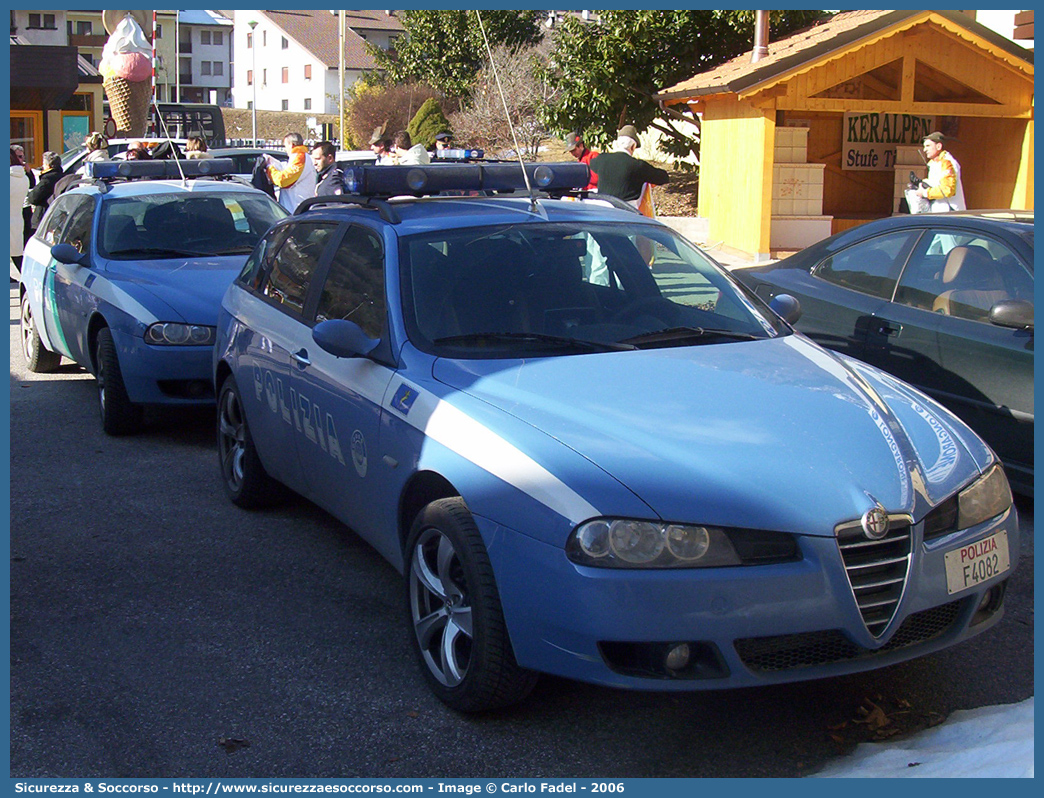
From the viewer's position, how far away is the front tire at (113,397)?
761 cm

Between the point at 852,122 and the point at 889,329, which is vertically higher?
the point at 852,122

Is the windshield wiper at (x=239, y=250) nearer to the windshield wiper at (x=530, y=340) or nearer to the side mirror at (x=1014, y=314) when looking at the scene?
the windshield wiper at (x=530, y=340)

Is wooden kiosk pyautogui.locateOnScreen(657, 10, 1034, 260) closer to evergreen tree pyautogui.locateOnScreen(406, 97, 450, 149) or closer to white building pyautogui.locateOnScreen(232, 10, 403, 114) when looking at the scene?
evergreen tree pyautogui.locateOnScreen(406, 97, 450, 149)

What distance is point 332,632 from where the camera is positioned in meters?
4.47

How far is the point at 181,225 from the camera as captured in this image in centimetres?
877

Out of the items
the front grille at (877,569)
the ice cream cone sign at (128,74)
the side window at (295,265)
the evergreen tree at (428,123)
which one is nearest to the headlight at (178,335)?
the side window at (295,265)

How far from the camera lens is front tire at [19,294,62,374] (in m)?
9.90

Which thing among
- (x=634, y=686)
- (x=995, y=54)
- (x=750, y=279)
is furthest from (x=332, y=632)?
(x=995, y=54)

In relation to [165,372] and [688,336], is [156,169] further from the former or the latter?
[688,336]

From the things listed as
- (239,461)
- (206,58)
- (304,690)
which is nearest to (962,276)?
(239,461)

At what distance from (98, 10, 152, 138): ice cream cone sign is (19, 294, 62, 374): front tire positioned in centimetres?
1502

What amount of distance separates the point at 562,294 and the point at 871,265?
9.43 ft

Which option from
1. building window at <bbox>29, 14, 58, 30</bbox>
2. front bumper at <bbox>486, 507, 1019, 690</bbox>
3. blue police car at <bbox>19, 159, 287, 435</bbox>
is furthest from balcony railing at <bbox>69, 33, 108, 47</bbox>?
front bumper at <bbox>486, 507, 1019, 690</bbox>

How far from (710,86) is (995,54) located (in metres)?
4.19
